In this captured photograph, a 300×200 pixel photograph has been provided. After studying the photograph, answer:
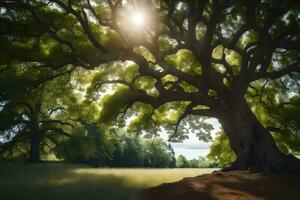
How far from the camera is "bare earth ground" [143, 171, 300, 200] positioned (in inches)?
553

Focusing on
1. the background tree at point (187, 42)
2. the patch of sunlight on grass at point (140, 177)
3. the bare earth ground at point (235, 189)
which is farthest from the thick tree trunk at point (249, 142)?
the patch of sunlight on grass at point (140, 177)

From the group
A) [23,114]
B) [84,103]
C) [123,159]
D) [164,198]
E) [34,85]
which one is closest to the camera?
[164,198]

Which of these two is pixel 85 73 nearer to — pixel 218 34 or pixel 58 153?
pixel 218 34

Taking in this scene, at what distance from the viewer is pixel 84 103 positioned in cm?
2606

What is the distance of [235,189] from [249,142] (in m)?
7.64

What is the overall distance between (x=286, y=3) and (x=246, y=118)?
6789 millimetres

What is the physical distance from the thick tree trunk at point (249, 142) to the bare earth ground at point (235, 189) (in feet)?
6.13

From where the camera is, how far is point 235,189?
608 inches

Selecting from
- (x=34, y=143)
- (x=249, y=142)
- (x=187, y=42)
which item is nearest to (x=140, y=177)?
(x=249, y=142)

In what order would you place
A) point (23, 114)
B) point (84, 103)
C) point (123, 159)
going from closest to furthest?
point (84, 103) → point (23, 114) → point (123, 159)

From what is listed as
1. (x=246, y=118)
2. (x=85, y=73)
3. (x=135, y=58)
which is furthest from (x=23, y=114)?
(x=246, y=118)

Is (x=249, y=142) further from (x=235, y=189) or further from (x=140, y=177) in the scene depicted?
(x=235, y=189)

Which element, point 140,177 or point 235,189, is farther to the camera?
point 140,177

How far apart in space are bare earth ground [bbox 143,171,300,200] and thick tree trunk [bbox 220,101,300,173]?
6.13 feet
